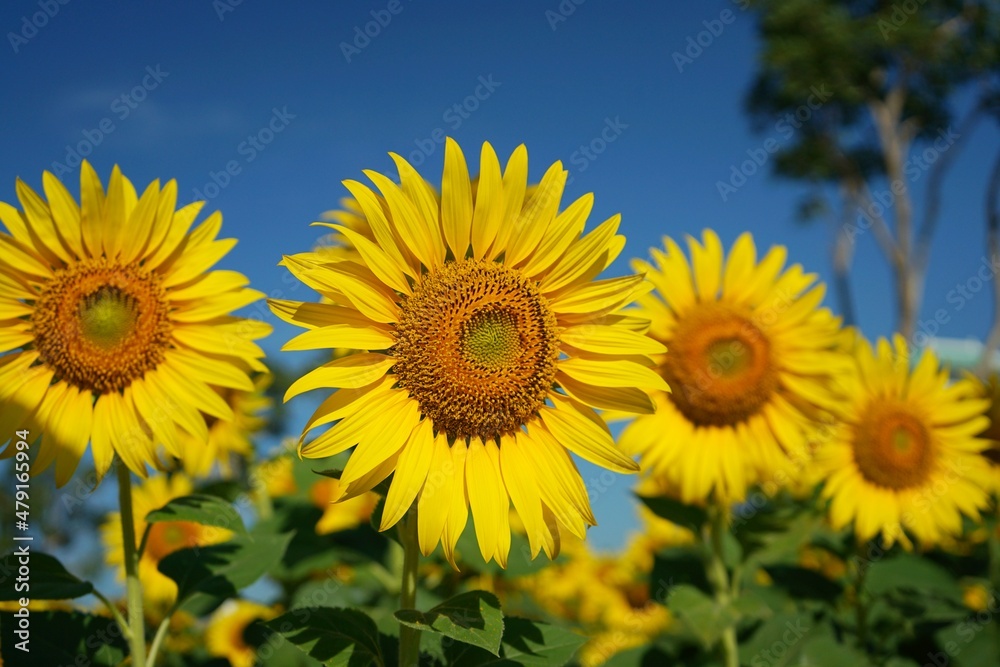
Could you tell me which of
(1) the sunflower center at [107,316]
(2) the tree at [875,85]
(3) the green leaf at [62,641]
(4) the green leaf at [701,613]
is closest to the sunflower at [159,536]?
(3) the green leaf at [62,641]

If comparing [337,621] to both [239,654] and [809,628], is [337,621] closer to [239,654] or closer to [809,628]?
[809,628]

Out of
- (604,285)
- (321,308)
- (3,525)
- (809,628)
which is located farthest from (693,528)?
(3,525)

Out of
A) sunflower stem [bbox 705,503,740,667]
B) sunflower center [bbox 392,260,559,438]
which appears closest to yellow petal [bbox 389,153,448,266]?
sunflower center [bbox 392,260,559,438]

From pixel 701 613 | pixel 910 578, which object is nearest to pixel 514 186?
pixel 701 613

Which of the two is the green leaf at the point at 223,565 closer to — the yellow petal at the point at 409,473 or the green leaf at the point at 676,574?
the yellow petal at the point at 409,473

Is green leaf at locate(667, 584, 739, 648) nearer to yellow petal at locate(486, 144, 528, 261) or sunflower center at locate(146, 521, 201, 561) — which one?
yellow petal at locate(486, 144, 528, 261)
